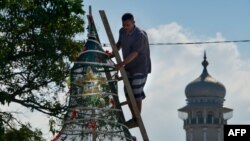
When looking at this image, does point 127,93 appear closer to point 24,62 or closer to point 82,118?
point 82,118

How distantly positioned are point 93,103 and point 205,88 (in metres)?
163

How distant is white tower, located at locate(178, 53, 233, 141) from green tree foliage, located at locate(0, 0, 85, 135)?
154m

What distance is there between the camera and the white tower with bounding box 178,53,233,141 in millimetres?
172500

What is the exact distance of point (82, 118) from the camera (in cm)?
884

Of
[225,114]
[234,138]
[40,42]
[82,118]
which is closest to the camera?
[234,138]

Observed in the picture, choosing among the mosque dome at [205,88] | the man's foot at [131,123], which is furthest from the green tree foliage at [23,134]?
the mosque dome at [205,88]

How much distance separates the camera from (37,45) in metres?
17.6

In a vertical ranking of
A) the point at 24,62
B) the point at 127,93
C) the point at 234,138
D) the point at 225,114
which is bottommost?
the point at 234,138

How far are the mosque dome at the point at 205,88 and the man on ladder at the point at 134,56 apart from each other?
16247 cm

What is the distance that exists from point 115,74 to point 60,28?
878 centimetres

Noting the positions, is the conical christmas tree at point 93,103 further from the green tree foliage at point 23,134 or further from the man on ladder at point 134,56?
the green tree foliage at point 23,134

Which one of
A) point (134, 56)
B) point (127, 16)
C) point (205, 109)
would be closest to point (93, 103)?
point (134, 56)

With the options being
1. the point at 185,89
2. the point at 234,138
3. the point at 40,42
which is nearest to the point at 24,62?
the point at 40,42

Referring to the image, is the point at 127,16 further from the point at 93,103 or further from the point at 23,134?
the point at 23,134
